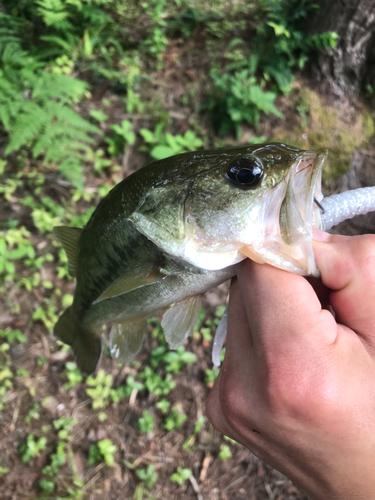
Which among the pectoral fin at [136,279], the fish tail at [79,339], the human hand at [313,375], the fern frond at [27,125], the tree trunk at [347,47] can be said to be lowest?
the fish tail at [79,339]

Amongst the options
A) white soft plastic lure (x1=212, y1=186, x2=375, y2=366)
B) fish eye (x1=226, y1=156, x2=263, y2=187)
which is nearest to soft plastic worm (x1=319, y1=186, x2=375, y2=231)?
white soft plastic lure (x1=212, y1=186, x2=375, y2=366)

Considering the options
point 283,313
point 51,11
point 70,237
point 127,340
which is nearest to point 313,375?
point 283,313

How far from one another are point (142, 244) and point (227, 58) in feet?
12.8

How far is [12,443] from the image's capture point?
8.48 feet

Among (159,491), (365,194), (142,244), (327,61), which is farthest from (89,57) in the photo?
(159,491)

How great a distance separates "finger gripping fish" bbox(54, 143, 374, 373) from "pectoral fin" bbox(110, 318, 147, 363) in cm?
25

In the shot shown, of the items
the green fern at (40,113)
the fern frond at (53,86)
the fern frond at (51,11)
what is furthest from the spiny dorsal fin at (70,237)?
the fern frond at (51,11)

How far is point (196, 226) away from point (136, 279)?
375 millimetres

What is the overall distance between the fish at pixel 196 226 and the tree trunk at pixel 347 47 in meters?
3.32

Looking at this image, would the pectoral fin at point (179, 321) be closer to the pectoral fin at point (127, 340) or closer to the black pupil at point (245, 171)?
the pectoral fin at point (127, 340)

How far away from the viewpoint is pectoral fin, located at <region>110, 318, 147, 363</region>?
77.8 inches

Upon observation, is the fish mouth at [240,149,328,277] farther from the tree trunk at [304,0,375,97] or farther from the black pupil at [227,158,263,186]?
the tree trunk at [304,0,375,97]

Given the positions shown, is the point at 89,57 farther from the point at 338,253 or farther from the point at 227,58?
the point at 338,253

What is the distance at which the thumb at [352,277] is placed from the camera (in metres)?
1.06
